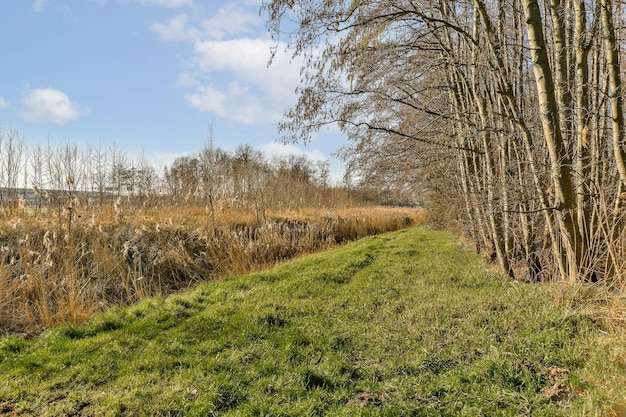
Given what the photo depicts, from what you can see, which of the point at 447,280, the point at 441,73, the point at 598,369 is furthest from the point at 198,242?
the point at 598,369

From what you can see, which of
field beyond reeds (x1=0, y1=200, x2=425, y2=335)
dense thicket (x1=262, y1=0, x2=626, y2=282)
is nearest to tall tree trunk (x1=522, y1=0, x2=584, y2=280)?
dense thicket (x1=262, y1=0, x2=626, y2=282)

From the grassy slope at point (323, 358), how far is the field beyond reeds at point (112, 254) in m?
1.20

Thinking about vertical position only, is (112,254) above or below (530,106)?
below

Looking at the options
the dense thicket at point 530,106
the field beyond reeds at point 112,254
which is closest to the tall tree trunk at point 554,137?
the dense thicket at point 530,106

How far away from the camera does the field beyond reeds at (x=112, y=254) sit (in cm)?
499

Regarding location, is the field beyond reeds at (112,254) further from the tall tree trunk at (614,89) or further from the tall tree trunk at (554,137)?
the tall tree trunk at (614,89)

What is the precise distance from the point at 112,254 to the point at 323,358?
550 cm

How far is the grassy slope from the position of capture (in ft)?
8.21

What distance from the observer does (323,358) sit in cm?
325

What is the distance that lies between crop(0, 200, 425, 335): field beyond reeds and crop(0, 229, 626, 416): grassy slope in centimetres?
120

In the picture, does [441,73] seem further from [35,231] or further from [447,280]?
[35,231]

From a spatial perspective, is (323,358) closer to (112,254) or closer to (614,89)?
(614,89)

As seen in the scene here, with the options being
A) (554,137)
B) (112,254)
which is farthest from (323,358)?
(112,254)

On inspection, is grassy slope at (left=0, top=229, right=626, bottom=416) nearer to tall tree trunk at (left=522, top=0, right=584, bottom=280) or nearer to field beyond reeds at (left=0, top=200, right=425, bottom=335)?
tall tree trunk at (left=522, top=0, right=584, bottom=280)
